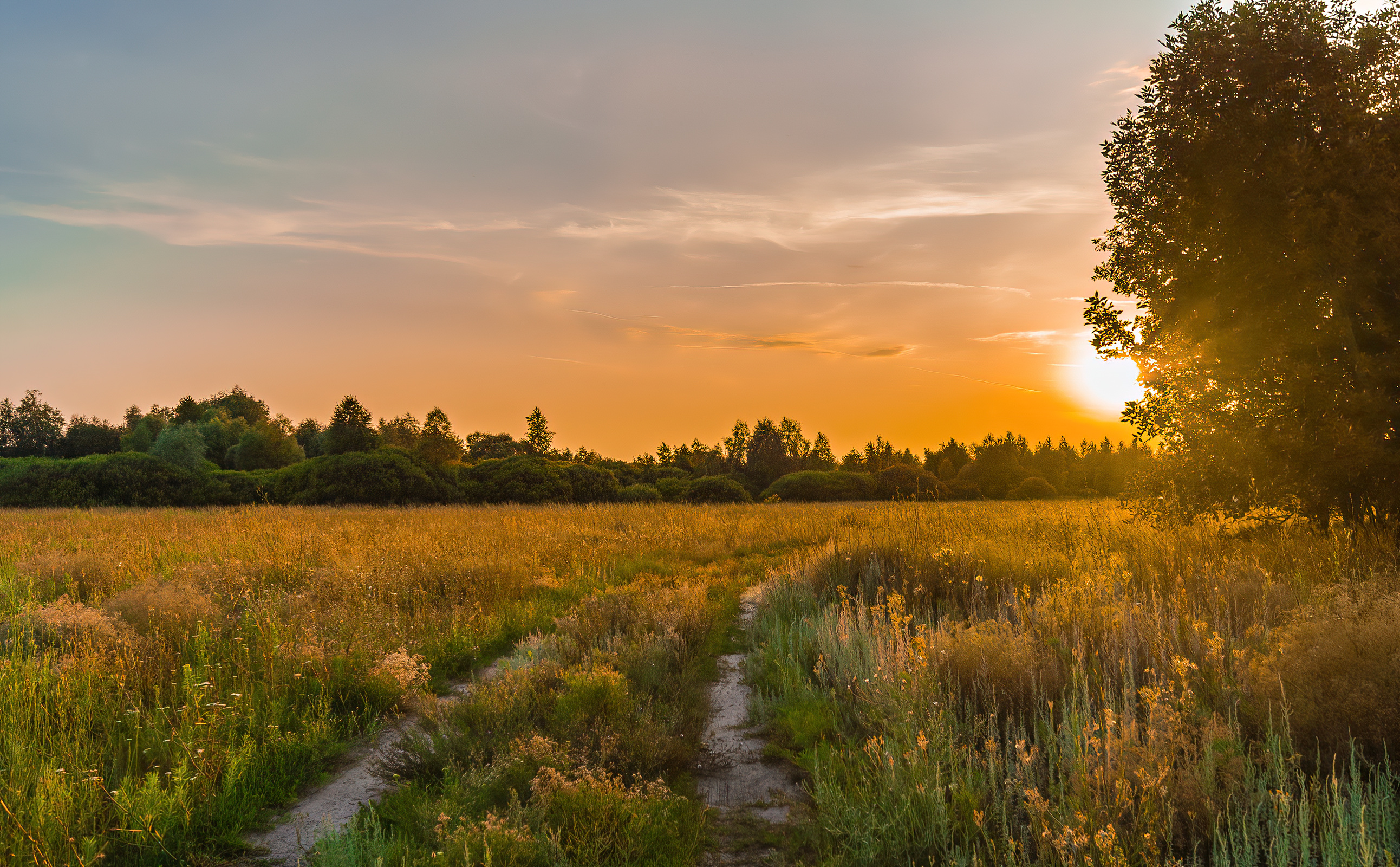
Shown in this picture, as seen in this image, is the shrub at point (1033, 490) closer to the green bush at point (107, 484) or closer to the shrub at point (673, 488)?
the shrub at point (673, 488)

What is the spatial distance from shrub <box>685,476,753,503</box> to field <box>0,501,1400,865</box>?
40060 mm

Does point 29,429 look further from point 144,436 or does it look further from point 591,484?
point 591,484

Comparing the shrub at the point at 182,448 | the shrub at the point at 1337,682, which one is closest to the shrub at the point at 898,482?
the shrub at the point at 1337,682

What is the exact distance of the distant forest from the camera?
1518 inches

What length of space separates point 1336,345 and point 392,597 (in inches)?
510

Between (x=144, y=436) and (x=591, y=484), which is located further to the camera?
(x=144, y=436)

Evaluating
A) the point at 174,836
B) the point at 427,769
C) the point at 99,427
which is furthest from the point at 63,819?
the point at 99,427

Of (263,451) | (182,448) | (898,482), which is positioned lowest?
(898,482)

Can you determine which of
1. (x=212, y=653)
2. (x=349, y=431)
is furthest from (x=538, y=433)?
(x=212, y=653)

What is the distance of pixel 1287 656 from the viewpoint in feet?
13.9

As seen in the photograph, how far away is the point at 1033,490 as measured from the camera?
5262 cm

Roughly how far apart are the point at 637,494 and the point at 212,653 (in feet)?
139

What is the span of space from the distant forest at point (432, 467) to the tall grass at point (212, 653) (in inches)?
418

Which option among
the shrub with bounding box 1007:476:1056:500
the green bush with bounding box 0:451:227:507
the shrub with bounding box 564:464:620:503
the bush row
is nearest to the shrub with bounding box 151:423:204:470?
the bush row
